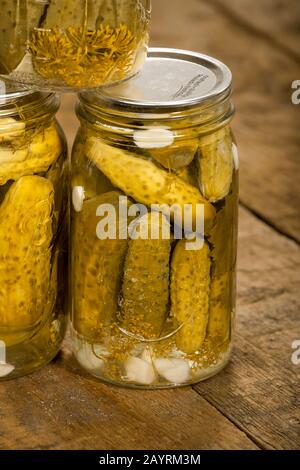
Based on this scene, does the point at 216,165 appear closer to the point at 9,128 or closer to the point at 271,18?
the point at 9,128

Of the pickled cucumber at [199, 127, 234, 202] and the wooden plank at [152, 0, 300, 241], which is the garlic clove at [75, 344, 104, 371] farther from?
the wooden plank at [152, 0, 300, 241]

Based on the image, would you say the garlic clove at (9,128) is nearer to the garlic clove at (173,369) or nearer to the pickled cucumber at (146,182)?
the pickled cucumber at (146,182)

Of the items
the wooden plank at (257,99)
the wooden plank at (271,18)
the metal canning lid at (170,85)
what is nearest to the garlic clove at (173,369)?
Result: the metal canning lid at (170,85)

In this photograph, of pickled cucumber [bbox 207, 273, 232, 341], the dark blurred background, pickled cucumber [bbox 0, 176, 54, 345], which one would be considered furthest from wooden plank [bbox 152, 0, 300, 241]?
pickled cucumber [bbox 0, 176, 54, 345]

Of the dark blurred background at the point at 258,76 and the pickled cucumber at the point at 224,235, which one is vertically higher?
the pickled cucumber at the point at 224,235

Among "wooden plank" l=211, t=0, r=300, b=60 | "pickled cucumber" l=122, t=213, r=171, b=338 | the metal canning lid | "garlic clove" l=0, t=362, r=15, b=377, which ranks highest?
the metal canning lid

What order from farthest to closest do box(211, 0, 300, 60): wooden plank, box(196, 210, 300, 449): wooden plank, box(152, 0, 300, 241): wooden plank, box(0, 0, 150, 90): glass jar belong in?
box(211, 0, 300, 60): wooden plank
box(152, 0, 300, 241): wooden plank
box(196, 210, 300, 449): wooden plank
box(0, 0, 150, 90): glass jar

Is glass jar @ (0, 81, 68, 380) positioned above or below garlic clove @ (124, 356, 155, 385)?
above
